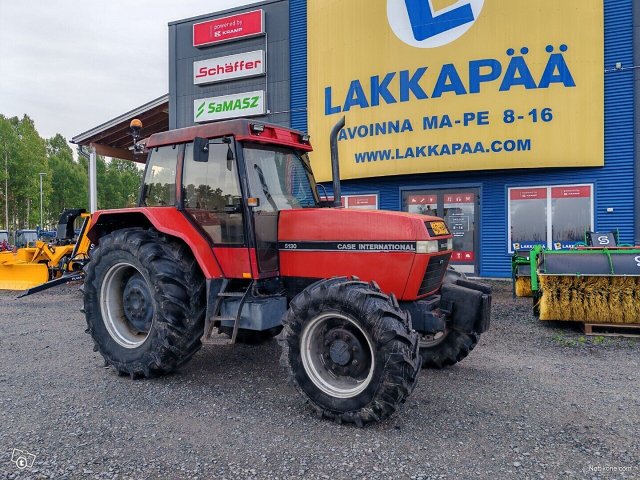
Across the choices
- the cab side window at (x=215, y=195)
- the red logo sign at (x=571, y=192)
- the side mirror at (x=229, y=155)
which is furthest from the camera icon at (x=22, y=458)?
the red logo sign at (x=571, y=192)

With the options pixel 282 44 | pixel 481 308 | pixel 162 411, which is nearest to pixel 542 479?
pixel 481 308

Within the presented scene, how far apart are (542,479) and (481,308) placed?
5.35ft

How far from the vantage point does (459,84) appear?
11.4m

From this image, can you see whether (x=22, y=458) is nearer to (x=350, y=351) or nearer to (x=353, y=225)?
(x=350, y=351)

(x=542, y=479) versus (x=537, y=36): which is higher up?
(x=537, y=36)

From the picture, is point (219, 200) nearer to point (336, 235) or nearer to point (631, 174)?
point (336, 235)

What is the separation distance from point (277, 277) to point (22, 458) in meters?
2.40

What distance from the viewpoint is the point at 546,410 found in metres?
3.96

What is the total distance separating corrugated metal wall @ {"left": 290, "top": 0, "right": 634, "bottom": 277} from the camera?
35.2 feet

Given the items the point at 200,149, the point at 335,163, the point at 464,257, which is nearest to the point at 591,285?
the point at 335,163

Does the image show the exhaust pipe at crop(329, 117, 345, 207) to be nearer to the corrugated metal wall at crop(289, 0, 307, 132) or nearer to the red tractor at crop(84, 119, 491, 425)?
the red tractor at crop(84, 119, 491, 425)

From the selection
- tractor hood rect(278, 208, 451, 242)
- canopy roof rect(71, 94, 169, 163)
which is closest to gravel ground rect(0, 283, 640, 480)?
tractor hood rect(278, 208, 451, 242)

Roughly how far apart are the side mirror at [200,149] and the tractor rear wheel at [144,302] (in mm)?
1011

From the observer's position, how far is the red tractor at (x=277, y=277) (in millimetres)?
3680
